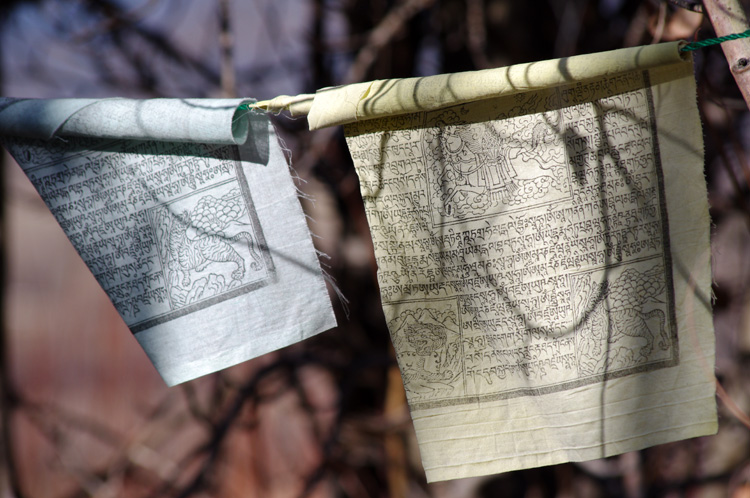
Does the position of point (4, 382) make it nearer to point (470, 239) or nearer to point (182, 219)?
point (182, 219)

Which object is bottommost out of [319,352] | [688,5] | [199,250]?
[319,352]

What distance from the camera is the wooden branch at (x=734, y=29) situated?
0.52 m

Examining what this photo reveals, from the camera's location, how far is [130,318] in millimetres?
632

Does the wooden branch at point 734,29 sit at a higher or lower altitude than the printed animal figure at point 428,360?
higher

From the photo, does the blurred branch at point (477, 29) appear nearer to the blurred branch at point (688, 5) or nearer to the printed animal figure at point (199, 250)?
the blurred branch at point (688, 5)

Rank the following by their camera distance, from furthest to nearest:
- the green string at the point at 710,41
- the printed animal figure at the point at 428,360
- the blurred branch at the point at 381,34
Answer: the blurred branch at the point at 381,34
the printed animal figure at the point at 428,360
the green string at the point at 710,41

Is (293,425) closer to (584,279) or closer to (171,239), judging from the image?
(171,239)

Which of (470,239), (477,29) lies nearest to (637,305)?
(470,239)

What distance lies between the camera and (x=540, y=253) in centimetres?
57

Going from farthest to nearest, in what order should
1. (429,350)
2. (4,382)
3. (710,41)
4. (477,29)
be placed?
(477,29) < (4,382) < (429,350) < (710,41)

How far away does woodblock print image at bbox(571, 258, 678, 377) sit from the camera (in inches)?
22.2

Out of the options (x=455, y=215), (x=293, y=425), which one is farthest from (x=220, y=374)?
(x=455, y=215)

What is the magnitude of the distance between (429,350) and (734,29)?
0.42 metres

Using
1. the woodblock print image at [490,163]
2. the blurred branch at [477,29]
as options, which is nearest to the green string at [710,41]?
the woodblock print image at [490,163]
